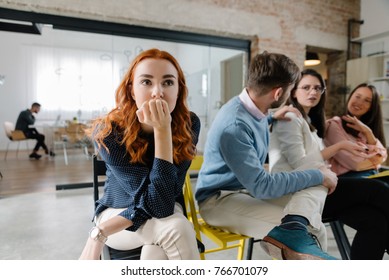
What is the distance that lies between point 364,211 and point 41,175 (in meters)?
4.45

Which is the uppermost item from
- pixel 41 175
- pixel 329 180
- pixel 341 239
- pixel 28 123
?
pixel 28 123

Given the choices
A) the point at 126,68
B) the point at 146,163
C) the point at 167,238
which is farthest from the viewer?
the point at 126,68

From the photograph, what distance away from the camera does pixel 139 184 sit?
886 millimetres

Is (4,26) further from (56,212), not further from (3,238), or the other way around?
(3,238)

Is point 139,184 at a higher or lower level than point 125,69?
lower

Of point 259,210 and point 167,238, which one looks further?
point 259,210

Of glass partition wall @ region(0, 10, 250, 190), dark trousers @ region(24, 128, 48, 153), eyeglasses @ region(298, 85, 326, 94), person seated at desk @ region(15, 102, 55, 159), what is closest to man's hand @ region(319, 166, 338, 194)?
eyeglasses @ region(298, 85, 326, 94)

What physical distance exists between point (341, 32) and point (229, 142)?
4724mm

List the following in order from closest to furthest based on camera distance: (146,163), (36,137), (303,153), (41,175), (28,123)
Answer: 1. (146,163)
2. (303,153)
3. (41,175)
4. (28,123)
5. (36,137)

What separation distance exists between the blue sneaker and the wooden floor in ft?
10.4

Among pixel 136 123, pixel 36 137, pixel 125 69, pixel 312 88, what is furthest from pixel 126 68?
pixel 36 137

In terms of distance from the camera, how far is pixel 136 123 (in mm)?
957

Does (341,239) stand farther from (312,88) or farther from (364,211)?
(312,88)

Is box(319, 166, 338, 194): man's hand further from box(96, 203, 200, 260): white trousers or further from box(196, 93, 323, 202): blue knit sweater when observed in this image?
box(96, 203, 200, 260): white trousers
